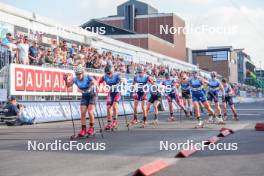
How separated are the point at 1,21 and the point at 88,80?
33.9ft

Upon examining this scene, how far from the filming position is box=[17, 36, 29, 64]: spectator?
68.6ft

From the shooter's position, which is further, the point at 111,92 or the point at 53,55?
the point at 53,55

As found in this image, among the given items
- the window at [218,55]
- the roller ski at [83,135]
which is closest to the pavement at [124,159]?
the roller ski at [83,135]

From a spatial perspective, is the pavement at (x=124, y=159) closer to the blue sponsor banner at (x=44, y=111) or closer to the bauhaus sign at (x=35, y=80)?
the bauhaus sign at (x=35, y=80)

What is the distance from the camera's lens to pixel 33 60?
72.3 ft

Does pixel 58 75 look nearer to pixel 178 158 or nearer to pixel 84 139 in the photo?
pixel 84 139

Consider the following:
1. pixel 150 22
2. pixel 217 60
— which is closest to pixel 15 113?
pixel 150 22

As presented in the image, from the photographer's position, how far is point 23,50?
21.0 metres

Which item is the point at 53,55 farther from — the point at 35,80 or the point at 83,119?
the point at 83,119
